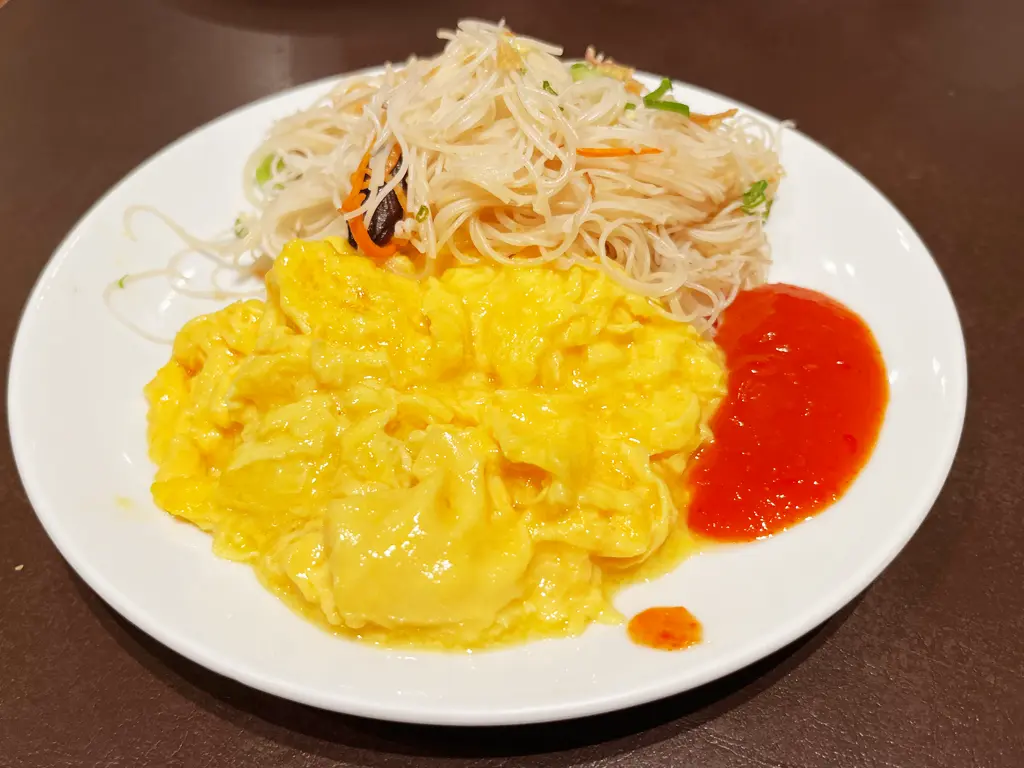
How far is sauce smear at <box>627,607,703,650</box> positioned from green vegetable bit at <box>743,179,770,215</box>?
1744mm

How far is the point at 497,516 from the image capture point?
221 centimetres

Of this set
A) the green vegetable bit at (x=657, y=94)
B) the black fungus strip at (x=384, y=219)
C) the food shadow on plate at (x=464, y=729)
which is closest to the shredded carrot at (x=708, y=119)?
the green vegetable bit at (x=657, y=94)

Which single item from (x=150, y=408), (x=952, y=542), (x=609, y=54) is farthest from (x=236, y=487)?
(x=609, y=54)

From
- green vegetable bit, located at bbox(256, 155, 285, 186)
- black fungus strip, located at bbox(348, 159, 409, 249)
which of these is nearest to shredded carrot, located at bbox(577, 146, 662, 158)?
black fungus strip, located at bbox(348, 159, 409, 249)

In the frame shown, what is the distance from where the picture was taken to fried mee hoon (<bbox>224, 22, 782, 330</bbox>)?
275cm

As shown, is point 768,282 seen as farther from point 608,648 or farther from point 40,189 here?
point 40,189

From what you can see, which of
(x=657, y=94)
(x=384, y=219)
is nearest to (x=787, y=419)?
(x=657, y=94)

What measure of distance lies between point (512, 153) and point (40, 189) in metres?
2.87

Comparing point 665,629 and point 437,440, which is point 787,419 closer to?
point 665,629

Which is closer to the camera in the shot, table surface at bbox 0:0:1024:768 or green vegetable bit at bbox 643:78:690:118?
table surface at bbox 0:0:1024:768

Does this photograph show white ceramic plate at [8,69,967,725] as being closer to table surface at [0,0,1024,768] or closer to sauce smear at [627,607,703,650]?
sauce smear at [627,607,703,650]

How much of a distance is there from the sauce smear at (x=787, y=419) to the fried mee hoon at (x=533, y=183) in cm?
28

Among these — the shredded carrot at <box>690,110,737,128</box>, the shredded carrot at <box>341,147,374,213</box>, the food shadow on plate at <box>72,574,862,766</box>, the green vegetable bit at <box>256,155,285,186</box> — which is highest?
the shredded carrot at <box>690,110,737,128</box>

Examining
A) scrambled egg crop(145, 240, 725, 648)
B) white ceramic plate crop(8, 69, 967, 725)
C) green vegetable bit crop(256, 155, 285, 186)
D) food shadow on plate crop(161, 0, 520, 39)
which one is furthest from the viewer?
food shadow on plate crop(161, 0, 520, 39)
